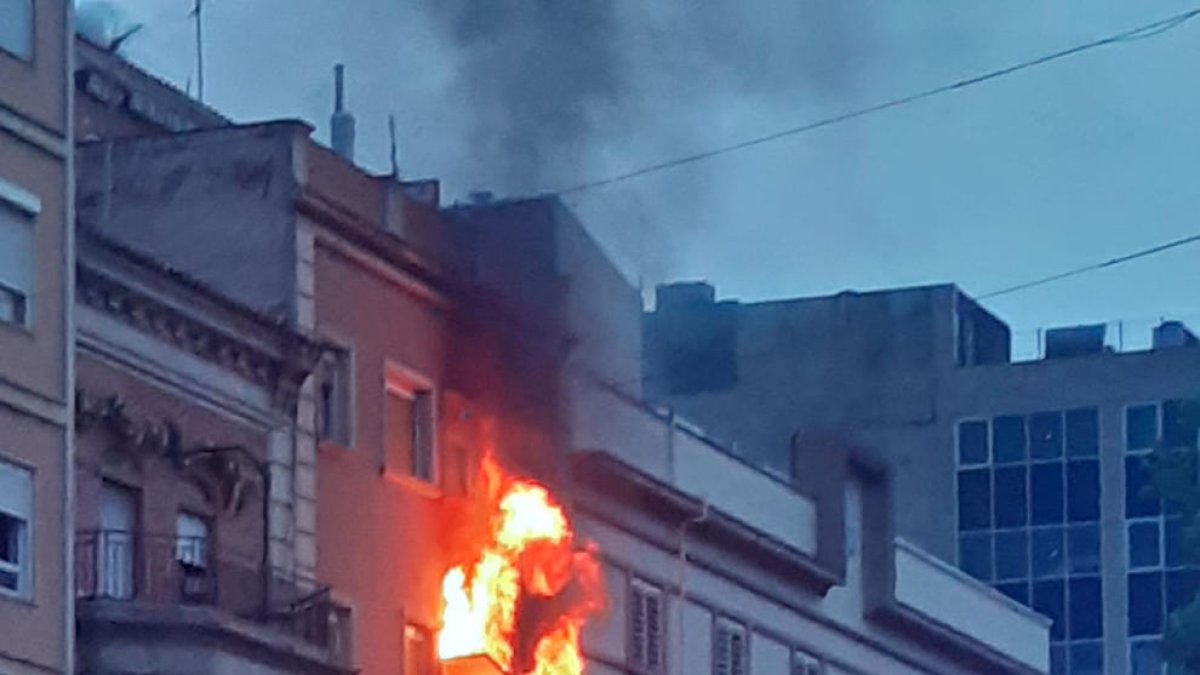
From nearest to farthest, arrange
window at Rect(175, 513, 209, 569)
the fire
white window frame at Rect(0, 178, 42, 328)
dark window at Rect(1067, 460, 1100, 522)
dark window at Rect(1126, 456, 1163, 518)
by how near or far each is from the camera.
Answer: white window frame at Rect(0, 178, 42, 328)
window at Rect(175, 513, 209, 569)
the fire
dark window at Rect(1126, 456, 1163, 518)
dark window at Rect(1067, 460, 1100, 522)

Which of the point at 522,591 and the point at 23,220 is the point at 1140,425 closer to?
the point at 522,591

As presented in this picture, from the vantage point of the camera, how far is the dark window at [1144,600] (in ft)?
309

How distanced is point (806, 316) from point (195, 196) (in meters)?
52.0

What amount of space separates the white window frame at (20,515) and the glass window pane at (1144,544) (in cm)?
6181

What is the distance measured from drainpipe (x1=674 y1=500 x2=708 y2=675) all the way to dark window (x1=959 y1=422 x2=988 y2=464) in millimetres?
44036

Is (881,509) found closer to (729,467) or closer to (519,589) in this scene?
(729,467)

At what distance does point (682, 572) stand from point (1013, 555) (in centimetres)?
4565

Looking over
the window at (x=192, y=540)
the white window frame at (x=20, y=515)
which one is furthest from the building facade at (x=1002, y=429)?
the white window frame at (x=20, y=515)

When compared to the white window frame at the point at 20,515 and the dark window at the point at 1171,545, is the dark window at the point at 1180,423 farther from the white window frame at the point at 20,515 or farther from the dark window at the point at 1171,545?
the white window frame at the point at 20,515

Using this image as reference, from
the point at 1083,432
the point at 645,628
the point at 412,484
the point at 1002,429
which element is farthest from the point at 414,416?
the point at 1083,432

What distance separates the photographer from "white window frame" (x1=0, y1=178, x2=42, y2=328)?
115 feet

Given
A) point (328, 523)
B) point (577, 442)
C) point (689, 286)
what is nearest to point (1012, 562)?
point (689, 286)

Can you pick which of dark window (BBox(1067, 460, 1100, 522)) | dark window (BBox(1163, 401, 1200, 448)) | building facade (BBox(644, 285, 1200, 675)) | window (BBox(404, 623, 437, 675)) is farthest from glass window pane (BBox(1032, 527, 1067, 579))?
window (BBox(404, 623, 437, 675))

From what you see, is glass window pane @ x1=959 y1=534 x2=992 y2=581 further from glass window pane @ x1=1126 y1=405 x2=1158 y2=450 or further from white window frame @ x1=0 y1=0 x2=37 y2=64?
white window frame @ x1=0 y1=0 x2=37 y2=64
